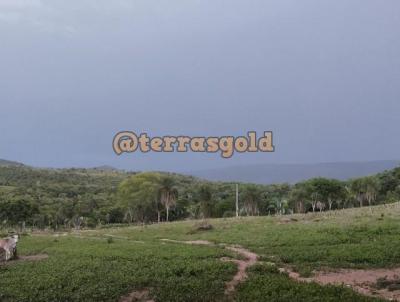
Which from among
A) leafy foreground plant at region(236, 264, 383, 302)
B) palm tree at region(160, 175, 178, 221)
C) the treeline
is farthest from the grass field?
the treeline

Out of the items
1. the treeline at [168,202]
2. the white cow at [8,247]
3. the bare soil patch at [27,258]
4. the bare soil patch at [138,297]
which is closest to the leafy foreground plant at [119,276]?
the bare soil patch at [138,297]

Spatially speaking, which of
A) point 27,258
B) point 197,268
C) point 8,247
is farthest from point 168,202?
point 197,268

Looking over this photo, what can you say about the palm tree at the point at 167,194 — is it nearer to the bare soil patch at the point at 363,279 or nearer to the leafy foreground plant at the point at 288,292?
the bare soil patch at the point at 363,279

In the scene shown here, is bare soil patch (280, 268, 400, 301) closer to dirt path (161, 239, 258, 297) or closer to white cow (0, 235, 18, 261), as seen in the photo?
dirt path (161, 239, 258, 297)

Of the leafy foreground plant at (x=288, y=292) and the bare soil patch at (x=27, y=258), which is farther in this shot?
the bare soil patch at (x=27, y=258)

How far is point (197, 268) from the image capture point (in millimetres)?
22359

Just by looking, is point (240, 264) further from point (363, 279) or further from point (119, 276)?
point (119, 276)

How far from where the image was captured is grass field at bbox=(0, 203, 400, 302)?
61.8 ft

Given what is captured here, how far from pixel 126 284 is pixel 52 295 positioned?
2.90 m

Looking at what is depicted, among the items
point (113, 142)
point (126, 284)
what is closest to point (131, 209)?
point (113, 142)

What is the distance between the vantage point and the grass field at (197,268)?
18.8 metres

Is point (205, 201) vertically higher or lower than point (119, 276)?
higher

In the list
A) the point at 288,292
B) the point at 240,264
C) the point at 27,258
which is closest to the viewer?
the point at 288,292

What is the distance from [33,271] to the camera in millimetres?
24391
